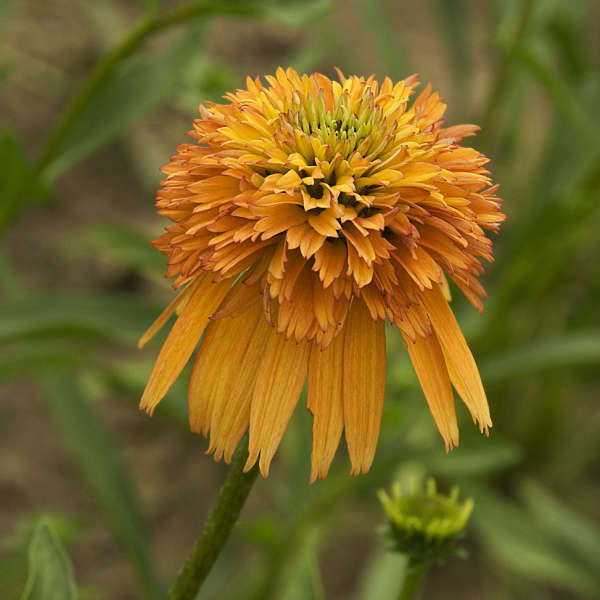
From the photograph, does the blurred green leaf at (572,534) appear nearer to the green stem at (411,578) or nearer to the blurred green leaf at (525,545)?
the blurred green leaf at (525,545)

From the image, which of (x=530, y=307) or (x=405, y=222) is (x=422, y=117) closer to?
(x=405, y=222)

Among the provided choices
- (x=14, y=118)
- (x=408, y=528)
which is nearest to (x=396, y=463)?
(x=408, y=528)

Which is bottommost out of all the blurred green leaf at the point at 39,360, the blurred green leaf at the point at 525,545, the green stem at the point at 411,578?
the blurred green leaf at the point at 525,545

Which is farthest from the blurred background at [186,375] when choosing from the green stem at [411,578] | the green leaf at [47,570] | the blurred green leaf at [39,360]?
the green leaf at [47,570]

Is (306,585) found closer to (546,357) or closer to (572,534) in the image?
(546,357)

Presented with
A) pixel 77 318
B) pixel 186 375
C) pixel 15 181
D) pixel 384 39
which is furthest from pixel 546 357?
pixel 384 39

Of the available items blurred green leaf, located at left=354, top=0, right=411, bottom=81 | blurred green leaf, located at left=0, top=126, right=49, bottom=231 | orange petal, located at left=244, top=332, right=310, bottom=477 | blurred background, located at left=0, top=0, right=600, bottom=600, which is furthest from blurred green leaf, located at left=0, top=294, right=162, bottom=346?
blurred green leaf, located at left=354, top=0, right=411, bottom=81
